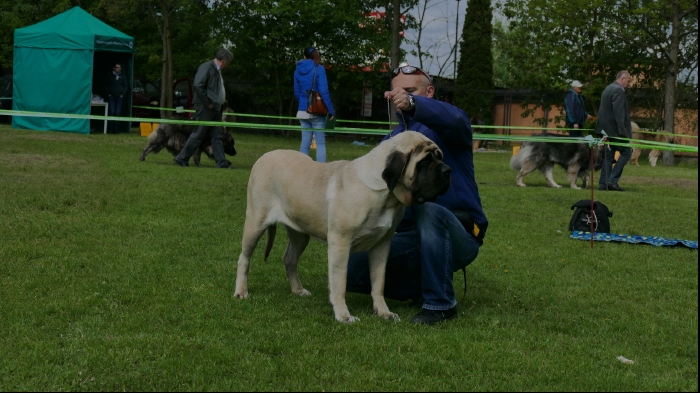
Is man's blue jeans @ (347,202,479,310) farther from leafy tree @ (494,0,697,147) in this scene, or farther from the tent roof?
leafy tree @ (494,0,697,147)

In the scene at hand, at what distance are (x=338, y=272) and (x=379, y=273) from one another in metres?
0.36

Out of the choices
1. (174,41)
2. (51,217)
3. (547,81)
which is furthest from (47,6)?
(51,217)

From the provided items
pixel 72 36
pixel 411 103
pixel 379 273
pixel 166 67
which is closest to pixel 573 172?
pixel 379 273

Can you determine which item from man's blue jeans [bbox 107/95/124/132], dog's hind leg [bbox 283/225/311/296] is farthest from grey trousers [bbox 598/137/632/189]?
man's blue jeans [bbox 107/95/124/132]

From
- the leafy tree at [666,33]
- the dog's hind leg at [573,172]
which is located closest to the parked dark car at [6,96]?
the dog's hind leg at [573,172]

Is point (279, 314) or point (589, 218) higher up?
point (589, 218)

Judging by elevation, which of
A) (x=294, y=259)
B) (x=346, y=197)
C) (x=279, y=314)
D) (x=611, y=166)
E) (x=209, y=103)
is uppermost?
(x=209, y=103)

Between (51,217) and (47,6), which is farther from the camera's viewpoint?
(47,6)

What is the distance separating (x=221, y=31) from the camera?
30.6 metres

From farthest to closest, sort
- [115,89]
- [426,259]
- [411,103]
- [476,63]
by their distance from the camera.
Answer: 1. [476,63]
2. [115,89]
3. [426,259]
4. [411,103]

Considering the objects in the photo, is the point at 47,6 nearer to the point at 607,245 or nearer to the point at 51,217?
the point at 51,217

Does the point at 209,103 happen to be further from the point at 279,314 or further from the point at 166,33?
the point at 166,33

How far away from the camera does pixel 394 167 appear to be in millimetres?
4375

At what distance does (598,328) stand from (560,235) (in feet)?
13.3
